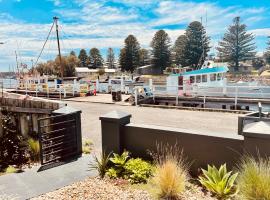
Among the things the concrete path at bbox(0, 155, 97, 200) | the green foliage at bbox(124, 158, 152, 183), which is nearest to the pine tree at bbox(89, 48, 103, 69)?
the concrete path at bbox(0, 155, 97, 200)

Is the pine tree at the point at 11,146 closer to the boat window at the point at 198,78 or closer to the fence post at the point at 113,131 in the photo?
the fence post at the point at 113,131

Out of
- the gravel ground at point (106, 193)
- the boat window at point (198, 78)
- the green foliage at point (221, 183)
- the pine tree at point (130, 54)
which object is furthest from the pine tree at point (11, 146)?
the pine tree at point (130, 54)

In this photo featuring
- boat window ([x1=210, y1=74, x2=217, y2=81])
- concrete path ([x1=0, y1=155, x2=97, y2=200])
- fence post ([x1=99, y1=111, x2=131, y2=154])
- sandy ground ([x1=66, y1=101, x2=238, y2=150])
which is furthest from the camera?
boat window ([x1=210, y1=74, x2=217, y2=81])

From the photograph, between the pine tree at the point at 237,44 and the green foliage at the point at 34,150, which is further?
the pine tree at the point at 237,44

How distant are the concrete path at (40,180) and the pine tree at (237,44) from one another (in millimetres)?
68367

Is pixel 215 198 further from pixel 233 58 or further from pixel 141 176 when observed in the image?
pixel 233 58

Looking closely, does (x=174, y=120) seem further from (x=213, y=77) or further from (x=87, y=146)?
(x=213, y=77)

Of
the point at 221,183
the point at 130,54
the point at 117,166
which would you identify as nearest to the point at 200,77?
the point at 117,166

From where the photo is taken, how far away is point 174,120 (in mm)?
10906

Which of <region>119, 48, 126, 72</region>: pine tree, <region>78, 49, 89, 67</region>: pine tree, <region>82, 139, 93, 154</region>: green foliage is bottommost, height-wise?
<region>82, 139, 93, 154</region>: green foliage

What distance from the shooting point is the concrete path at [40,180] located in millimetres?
4547

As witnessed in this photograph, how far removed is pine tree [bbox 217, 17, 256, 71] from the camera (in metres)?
66.7

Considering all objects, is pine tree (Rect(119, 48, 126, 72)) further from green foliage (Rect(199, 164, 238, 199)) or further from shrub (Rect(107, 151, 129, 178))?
green foliage (Rect(199, 164, 238, 199))

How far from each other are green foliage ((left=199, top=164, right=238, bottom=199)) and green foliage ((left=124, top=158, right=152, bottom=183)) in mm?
1086
